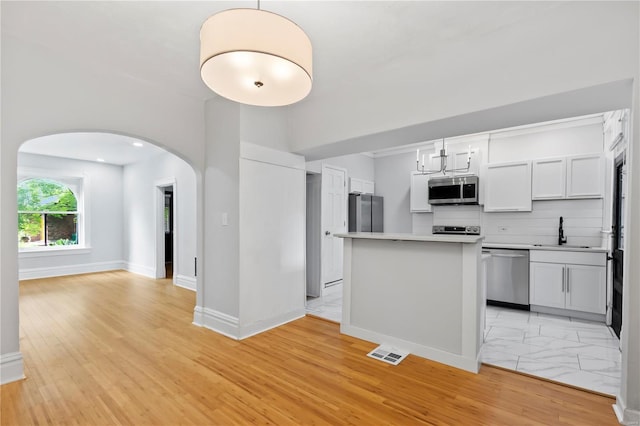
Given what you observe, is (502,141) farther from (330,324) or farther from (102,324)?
(102,324)

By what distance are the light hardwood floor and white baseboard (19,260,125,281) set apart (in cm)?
372

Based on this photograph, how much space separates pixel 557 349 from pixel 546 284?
1.35m

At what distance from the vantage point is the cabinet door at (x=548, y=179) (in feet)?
14.3

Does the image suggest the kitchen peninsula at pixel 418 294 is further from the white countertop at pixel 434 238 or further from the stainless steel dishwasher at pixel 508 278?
the stainless steel dishwasher at pixel 508 278

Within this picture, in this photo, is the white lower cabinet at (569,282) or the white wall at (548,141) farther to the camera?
the white wall at (548,141)

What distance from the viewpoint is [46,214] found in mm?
6551

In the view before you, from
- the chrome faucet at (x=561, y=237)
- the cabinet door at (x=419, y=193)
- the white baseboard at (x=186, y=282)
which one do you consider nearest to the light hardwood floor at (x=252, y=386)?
the white baseboard at (x=186, y=282)

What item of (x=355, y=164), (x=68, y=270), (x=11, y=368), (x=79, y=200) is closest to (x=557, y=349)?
(x=355, y=164)

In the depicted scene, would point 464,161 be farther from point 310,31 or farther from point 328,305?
point 310,31

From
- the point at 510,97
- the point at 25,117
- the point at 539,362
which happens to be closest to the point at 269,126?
the point at 25,117

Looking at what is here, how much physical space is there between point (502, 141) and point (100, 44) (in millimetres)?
5412

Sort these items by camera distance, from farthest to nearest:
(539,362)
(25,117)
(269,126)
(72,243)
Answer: (72,243)
(269,126)
(539,362)
(25,117)

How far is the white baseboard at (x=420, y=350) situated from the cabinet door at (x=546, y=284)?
7.37 feet

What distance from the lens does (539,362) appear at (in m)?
2.72
